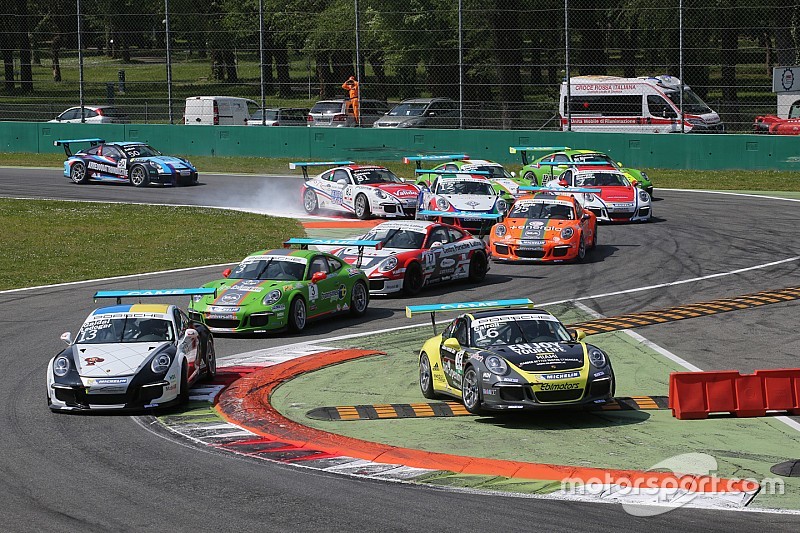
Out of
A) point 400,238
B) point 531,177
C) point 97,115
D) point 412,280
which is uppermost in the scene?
point 97,115

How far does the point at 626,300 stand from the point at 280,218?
14.4 meters

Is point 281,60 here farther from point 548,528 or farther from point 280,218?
point 548,528

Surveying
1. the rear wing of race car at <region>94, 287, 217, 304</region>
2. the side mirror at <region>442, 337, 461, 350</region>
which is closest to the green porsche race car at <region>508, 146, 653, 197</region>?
the rear wing of race car at <region>94, 287, 217, 304</region>

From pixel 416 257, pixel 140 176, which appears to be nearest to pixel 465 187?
pixel 416 257

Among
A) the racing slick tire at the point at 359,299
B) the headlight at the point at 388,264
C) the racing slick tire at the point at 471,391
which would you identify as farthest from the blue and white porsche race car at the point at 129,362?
the headlight at the point at 388,264

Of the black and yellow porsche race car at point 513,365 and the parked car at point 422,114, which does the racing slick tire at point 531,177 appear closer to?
the parked car at point 422,114

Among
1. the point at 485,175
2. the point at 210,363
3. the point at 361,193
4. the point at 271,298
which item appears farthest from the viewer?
the point at 485,175

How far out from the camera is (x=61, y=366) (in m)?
14.9

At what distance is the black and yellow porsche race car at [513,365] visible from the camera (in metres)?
14.0

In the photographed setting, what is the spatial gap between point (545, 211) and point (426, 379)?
12.5 metres

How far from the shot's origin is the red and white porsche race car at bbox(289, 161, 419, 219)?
108 ft

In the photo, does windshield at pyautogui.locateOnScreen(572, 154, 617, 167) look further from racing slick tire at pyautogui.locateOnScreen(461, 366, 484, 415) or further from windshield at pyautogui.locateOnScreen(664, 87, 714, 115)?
racing slick tire at pyautogui.locateOnScreen(461, 366, 484, 415)

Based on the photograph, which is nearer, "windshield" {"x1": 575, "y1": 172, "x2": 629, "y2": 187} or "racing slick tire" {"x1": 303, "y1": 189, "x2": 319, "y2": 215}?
"windshield" {"x1": 575, "y1": 172, "x2": 629, "y2": 187}

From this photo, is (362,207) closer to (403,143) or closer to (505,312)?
(403,143)
